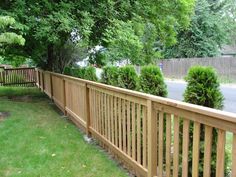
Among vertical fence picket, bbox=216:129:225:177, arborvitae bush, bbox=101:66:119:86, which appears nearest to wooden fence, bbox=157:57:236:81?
arborvitae bush, bbox=101:66:119:86

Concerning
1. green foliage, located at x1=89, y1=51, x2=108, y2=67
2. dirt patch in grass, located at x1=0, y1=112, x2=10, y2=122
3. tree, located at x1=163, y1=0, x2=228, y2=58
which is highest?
tree, located at x1=163, y1=0, x2=228, y2=58

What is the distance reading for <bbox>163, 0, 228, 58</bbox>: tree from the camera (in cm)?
2364

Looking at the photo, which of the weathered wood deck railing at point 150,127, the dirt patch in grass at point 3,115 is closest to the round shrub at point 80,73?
the weathered wood deck railing at point 150,127

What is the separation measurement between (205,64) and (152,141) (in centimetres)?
1590

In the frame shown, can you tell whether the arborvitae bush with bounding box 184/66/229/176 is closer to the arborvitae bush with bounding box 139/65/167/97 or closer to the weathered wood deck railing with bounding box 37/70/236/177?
the weathered wood deck railing with bounding box 37/70/236/177

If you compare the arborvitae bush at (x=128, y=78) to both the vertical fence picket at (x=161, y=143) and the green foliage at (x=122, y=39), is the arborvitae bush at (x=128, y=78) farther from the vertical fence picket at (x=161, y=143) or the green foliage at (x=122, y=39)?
the green foliage at (x=122, y=39)

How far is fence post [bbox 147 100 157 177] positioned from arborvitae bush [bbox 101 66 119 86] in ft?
5.31

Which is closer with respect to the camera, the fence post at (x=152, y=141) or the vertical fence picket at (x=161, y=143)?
the vertical fence picket at (x=161, y=143)

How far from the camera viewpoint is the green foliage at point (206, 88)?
292 cm

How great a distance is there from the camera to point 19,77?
16.7 meters

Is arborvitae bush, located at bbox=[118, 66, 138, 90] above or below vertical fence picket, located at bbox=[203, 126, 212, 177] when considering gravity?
above

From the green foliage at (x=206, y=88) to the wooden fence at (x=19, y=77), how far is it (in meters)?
14.6

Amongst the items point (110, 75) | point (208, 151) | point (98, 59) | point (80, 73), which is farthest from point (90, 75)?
point (98, 59)

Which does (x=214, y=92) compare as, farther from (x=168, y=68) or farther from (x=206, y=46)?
(x=206, y=46)
